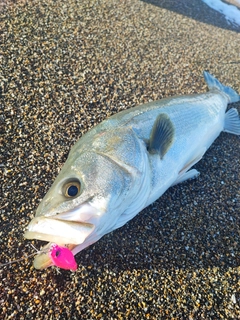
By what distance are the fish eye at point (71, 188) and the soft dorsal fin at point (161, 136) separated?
0.79m

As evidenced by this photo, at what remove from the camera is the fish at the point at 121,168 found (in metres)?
1.75

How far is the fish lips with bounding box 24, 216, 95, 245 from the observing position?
167 cm

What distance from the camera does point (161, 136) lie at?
98.8 inches

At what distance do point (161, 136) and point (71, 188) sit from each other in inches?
38.9

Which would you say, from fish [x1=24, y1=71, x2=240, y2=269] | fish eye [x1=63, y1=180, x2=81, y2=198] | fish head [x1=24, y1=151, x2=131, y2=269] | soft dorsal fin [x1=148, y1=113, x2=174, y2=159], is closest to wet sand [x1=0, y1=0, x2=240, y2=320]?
fish [x1=24, y1=71, x2=240, y2=269]

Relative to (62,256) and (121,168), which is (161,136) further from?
(62,256)

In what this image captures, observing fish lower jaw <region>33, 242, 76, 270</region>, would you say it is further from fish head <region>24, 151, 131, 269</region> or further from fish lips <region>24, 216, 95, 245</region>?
fish lips <region>24, 216, 95, 245</region>

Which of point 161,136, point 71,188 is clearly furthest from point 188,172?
point 71,188

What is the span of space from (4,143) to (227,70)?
3.33 m

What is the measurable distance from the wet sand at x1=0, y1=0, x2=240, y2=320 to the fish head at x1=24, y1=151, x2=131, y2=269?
40cm

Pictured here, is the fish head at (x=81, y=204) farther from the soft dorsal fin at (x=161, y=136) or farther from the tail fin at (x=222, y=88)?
the tail fin at (x=222, y=88)

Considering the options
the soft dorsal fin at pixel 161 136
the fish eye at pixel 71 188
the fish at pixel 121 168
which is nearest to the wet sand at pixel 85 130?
the fish at pixel 121 168

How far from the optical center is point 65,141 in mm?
2932

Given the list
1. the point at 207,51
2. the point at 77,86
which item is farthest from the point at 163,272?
the point at 207,51
